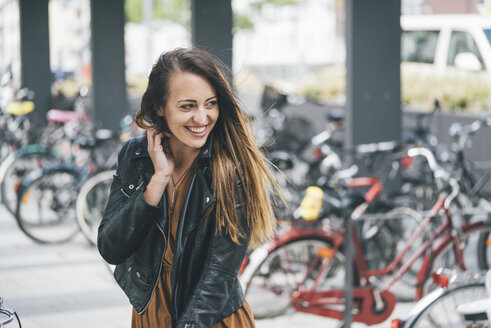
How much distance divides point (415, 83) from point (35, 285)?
7221 mm

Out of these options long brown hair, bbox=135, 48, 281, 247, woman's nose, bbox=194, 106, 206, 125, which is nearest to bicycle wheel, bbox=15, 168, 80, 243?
long brown hair, bbox=135, 48, 281, 247

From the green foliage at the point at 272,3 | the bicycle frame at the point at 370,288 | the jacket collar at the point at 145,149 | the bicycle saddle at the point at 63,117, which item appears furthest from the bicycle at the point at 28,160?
the green foliage at the point at 272,3

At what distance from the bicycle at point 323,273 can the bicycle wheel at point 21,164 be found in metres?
4.44

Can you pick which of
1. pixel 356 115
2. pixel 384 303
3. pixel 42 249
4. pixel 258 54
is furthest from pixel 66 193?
pixel 258 54

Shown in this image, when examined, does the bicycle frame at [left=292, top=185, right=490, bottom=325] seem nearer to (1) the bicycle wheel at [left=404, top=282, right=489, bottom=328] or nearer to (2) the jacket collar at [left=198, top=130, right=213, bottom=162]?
(1) the bicycle wheel at [left=404, top=282, right=489, bottom=328]

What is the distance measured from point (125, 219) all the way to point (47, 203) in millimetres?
5931

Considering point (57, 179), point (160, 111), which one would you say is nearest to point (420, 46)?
point (57, 179)

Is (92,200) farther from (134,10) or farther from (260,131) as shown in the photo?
(134,10)

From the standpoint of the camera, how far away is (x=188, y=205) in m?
2.53

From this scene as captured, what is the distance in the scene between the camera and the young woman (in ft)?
8.13

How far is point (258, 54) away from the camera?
50906 mm

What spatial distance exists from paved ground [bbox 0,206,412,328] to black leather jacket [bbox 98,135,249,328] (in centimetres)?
294

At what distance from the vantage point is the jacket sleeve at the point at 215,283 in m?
2.42

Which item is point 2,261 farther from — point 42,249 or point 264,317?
point 264,317
